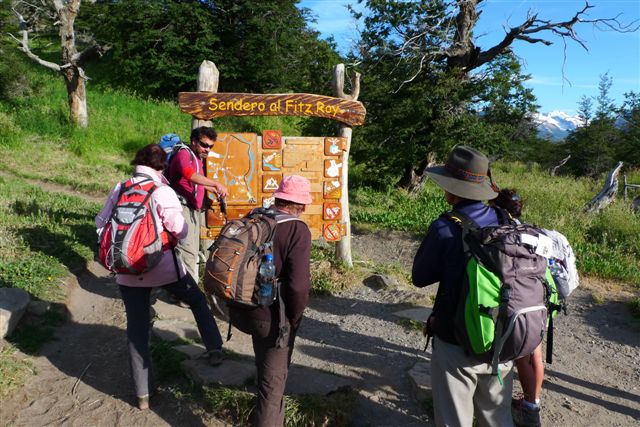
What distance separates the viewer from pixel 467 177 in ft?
8.74

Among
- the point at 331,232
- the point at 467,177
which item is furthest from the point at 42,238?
the point at 467,177

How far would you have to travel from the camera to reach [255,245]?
2.68 m

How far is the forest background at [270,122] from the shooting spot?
24.8 ft

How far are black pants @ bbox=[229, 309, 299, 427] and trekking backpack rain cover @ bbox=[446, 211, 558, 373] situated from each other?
3.47 ft

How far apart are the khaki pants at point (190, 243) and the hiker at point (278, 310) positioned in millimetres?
2405

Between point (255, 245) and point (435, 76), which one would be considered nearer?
point (255, 245)

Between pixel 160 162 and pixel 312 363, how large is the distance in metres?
2.20

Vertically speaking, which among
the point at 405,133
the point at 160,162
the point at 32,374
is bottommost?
the point at 32,374

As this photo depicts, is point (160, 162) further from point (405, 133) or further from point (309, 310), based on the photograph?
point (405, 133)

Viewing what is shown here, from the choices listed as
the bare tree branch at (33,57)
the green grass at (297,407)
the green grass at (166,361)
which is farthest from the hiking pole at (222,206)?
the bare tree branch at (33,57)

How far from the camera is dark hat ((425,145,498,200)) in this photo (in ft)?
8.53

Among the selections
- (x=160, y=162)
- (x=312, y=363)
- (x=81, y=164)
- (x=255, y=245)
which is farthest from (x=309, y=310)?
(x=81, y=164)

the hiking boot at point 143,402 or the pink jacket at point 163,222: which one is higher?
the pink jacket at point 163,222

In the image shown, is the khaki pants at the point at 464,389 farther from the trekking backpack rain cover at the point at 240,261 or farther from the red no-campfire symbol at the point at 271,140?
the red no-campfire symbol at the point at 271,140
